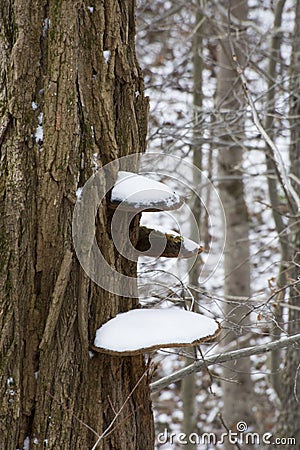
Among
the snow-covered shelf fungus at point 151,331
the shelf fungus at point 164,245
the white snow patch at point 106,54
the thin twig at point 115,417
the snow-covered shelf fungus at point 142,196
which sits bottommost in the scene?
the thin twig at point 115,417

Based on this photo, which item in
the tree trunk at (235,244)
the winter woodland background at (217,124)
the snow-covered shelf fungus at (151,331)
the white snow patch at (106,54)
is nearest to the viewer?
the snow-covered shelf fungus at (151,331)

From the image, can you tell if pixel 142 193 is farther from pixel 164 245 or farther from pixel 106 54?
pixel 106 54

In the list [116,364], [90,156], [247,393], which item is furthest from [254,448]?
[90,156]

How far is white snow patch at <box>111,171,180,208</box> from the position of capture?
1.97 m

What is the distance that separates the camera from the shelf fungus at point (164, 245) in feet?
7.34

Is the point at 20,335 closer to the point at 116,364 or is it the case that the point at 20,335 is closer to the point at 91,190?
the point at 116,364

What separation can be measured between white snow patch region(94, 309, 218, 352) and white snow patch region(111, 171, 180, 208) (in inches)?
16.3

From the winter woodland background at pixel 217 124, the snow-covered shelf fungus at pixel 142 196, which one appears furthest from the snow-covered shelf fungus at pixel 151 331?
the winter woodland background at pixel 217 124

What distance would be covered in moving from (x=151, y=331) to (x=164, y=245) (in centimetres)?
45

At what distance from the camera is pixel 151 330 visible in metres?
1.92

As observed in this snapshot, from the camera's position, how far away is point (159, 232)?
2.30 metres

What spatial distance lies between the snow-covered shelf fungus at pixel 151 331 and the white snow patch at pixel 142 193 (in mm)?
416

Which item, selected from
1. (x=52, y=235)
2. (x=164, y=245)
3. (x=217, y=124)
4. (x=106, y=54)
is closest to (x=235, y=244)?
(x=217, y=124)

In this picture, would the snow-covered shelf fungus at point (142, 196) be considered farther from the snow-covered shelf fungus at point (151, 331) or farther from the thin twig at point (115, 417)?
the thin twig at point (115, 417)
